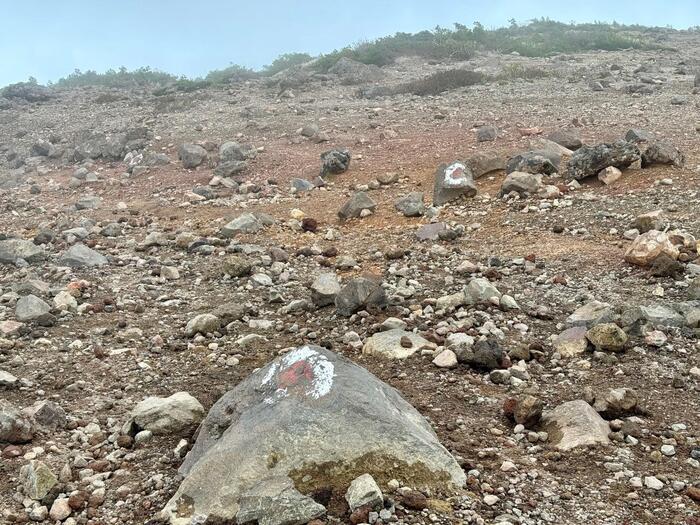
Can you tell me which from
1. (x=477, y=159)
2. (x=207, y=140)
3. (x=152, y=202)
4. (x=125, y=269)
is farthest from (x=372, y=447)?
(x=207, y=140)

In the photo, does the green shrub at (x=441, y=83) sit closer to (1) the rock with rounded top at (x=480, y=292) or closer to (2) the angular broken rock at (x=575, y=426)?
(1) the rock with rounded top at (x=480, y=292)

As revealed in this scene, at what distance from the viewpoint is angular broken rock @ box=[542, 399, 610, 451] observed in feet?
12.2

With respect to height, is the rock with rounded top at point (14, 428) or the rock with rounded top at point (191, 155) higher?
the rock with rounded top at point (191, 155)

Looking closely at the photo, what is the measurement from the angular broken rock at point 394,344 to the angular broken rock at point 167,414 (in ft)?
4.70

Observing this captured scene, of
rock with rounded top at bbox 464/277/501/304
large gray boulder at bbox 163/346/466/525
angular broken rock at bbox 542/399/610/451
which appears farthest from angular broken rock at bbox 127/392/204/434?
rock with rounded top at bbox 464/277/501/304

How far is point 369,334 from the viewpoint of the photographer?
5496 mm

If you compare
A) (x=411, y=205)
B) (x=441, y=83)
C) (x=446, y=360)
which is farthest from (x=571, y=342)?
(x=441, y=83)

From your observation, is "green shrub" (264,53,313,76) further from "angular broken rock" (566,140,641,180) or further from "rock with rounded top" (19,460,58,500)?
"rock with rounded top" (19,460,58,500)

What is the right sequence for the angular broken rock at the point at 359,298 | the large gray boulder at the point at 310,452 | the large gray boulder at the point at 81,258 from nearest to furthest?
the large gray boulder at the point at 310,452, the angular broken rock at the point at 359,298, the large gray boulder at the point at 81,258

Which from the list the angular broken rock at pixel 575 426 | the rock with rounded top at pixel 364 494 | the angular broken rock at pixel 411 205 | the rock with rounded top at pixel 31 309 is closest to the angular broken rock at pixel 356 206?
the angular broken rock at pixel 411 205

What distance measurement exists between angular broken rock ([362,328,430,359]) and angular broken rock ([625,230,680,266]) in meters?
2.45

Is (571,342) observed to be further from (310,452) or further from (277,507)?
(277,507)

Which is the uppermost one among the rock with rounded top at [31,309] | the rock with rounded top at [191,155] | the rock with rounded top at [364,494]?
the rock with rounded top at [191,155]

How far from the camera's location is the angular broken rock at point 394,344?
501 cm
